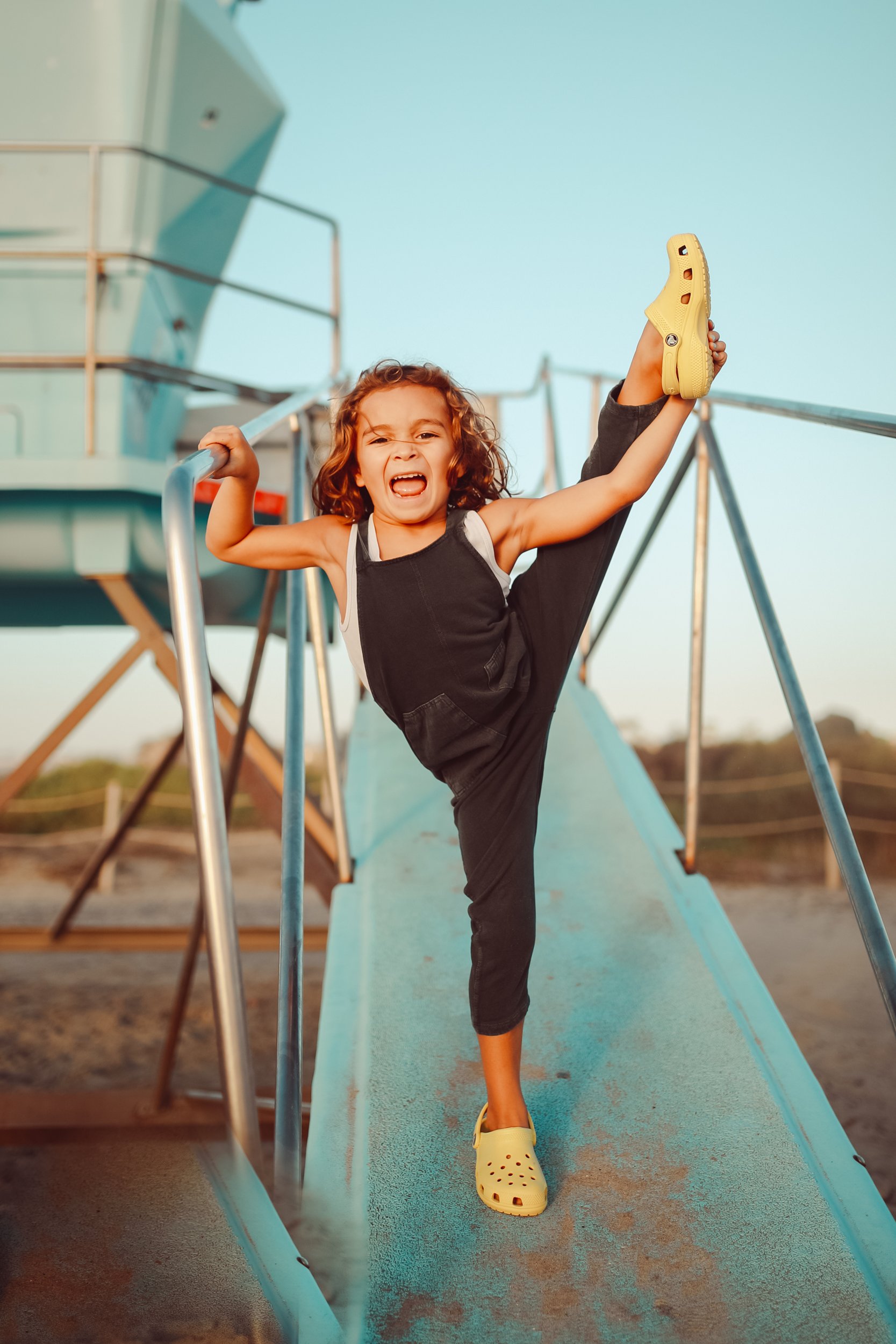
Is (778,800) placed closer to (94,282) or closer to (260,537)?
(94,282)

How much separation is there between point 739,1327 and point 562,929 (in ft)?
2.20

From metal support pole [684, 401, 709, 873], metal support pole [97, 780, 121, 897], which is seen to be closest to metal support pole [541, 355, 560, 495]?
metal support pole [684, 401, 709, 873]

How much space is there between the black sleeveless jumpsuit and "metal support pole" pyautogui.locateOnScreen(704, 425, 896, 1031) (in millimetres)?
331

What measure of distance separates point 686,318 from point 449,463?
1.03 ft

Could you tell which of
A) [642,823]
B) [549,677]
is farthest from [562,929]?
[549,677]

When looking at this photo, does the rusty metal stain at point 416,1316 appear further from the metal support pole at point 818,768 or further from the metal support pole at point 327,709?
the metal support pole at point 327,709

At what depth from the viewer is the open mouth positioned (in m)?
1.09

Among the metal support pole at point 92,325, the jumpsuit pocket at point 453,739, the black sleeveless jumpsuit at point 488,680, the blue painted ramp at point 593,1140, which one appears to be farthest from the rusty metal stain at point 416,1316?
the metal support pole at point 92,325

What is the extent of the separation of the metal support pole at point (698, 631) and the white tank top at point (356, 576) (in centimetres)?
65

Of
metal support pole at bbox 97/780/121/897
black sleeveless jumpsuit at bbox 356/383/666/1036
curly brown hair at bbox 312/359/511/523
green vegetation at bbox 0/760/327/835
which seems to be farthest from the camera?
green vegetation at bbox 0/760/327/835

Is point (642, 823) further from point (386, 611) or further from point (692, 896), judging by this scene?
point (386, 611)

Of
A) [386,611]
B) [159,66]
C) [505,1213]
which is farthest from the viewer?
[159,66]

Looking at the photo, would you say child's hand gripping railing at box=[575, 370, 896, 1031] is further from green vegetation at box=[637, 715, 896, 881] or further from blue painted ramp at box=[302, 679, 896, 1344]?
green vegetation at box=[637, 715, 896, 881]

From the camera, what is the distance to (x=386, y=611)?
41.4 inches
